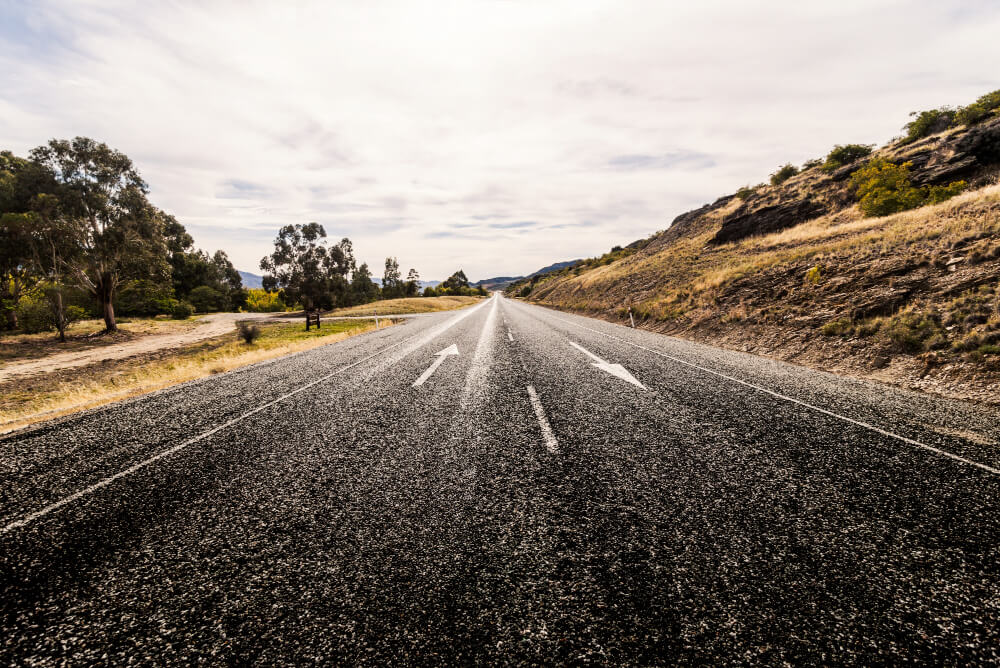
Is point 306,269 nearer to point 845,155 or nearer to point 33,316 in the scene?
point 33,316

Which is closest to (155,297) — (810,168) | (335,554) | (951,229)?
(335,554)

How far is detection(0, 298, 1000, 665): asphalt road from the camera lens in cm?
183

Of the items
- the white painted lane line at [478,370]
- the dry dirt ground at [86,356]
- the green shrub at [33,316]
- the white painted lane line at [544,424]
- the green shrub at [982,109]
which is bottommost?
the dry dirt ground at [86,356]

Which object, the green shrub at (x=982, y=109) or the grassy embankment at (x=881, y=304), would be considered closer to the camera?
the grassy embankment at (x=881, y=304)

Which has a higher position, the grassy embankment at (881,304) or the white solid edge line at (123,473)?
the grassy embankment at (881,304)

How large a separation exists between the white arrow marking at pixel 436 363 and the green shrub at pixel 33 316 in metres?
32.7

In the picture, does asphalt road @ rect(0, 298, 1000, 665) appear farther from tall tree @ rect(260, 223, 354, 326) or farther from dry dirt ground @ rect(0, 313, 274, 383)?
tall tree @ rect(260, 223, 354, 326)

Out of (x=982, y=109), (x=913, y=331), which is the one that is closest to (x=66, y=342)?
(x=913, y=331)

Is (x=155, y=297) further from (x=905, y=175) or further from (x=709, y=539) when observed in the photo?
(x=905, y=175)

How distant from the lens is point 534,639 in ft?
6.01

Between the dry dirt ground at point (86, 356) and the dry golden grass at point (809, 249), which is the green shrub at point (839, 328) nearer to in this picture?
the dry golden grass at point (809, 249)

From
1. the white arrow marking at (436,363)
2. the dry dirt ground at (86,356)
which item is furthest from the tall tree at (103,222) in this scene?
the white arrow marking at (436,363)

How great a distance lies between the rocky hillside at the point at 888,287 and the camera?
6.90 meters

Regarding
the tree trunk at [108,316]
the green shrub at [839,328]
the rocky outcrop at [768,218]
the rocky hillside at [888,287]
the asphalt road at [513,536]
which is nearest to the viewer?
the asphalt road at [513,536]
